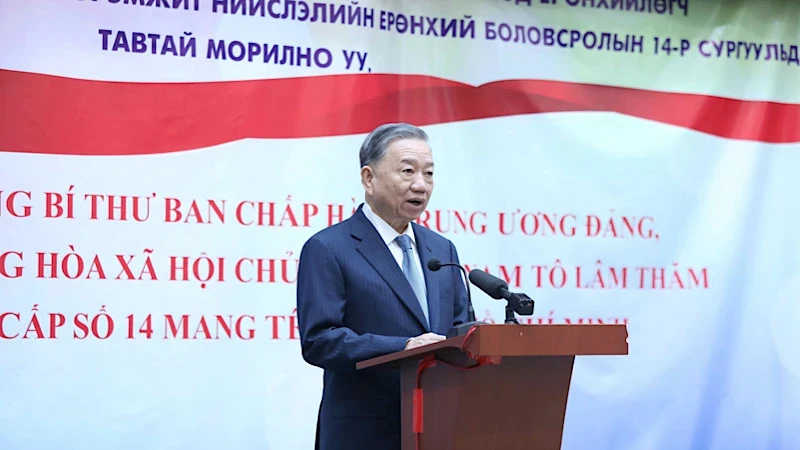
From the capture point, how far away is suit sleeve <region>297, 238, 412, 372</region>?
2354 millimetres

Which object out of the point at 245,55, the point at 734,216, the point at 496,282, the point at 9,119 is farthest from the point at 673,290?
the point at 9,119

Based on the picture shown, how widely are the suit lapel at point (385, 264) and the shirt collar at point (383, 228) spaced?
0.09ft

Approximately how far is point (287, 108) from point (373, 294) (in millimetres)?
1608

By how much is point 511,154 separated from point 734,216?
3.50 feet

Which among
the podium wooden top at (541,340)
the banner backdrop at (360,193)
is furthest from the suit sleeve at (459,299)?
the banner backdrop at (360,193)

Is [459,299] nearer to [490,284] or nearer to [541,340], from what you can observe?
[490,284]

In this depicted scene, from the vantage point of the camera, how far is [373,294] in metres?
2.55

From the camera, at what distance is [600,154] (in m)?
4.36

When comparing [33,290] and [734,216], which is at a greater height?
[734,216]

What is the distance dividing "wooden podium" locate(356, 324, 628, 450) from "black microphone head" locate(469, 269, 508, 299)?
6.3 inches

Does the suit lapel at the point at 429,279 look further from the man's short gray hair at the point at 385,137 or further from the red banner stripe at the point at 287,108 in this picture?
the red banner stripe at the point at 287,108

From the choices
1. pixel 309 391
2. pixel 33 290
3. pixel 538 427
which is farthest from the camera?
pixel 309 391

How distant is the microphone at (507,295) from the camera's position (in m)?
2.01

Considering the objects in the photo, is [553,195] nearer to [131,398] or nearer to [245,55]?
→ [245,55]
